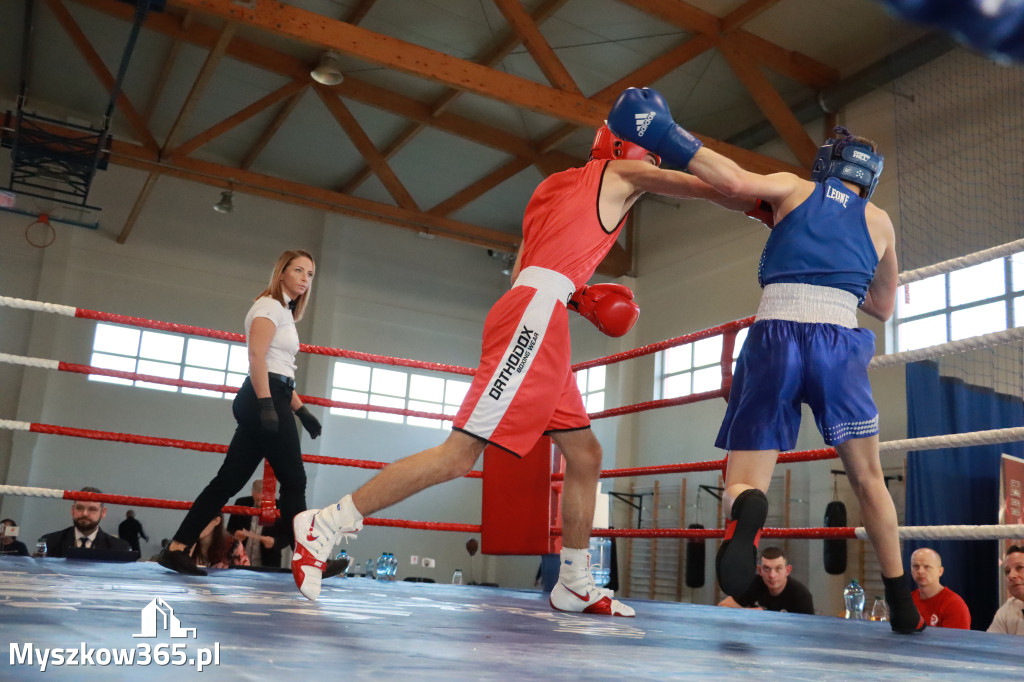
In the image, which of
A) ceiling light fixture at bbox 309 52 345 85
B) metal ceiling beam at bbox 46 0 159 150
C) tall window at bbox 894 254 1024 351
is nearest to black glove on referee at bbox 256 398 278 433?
tall window at bbox 894 254 1024 351

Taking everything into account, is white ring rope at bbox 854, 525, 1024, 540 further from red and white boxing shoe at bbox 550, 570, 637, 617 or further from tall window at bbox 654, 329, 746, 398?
tall window at bbox 654, 329, 746, 398

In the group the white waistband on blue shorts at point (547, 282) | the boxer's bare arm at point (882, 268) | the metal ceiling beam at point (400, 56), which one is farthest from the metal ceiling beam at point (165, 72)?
the boxer's bare arm at point (882, 268)

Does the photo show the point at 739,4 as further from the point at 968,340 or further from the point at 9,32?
the point at 9,32

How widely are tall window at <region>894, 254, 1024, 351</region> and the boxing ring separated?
5.36m

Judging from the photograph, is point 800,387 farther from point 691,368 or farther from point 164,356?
point 164,356

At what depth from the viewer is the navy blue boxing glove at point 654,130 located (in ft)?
6.22

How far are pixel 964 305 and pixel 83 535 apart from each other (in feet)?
23.0

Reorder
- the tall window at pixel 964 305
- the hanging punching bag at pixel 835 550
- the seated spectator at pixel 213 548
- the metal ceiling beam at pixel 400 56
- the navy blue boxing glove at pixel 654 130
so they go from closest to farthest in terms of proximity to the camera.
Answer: the navy blue boxing glove at pixel 654 130 < the seated spectator at pixel 213 548 < the metal ceiling beam at pixel 400 56 < the tall window at pixel 964 305 < the hanging punching bag at pixel 835 550

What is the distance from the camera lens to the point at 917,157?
8.18 meters

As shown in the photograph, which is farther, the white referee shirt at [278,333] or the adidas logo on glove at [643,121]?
the white referee shirt at [278,333]

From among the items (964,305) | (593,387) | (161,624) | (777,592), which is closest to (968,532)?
(161,624)

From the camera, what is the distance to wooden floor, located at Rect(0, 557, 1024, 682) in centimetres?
94

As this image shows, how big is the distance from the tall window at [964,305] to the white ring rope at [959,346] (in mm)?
4783

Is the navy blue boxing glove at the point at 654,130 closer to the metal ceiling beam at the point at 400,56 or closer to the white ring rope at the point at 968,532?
the white ring rope at the point at 968,532
